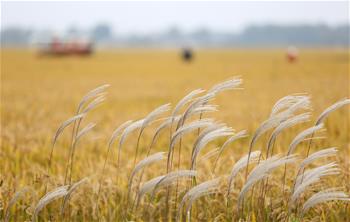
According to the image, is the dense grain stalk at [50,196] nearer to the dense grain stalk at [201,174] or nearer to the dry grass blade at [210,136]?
the dense grain stalk at [201,174]

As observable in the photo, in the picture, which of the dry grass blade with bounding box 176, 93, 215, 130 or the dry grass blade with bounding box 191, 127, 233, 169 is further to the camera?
the dry grass blade with bounding box 176, 93, 215, 130

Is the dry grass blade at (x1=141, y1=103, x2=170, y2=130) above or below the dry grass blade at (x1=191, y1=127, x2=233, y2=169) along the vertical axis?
above

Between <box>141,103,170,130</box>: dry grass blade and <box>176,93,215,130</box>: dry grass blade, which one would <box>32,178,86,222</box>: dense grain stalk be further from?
<box>176,93,215,130</box>: dry grass blade

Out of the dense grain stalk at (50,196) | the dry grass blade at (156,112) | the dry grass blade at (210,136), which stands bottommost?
the dense grain stalk at (50,196)

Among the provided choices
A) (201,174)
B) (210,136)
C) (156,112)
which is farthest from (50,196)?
(201,174)

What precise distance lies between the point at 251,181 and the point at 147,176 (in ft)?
4.18

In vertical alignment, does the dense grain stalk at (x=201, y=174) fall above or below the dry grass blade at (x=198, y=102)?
below

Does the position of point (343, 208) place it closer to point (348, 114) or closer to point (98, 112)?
point (348, 114)

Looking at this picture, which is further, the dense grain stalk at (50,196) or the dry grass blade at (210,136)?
the dense grain stalk at (50,196)

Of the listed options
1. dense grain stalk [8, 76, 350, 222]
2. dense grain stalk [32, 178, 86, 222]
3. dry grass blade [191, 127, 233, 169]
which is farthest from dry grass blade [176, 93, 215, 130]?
dense grain stalk [32, 178, 86, 222]

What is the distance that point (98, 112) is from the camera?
7324 mm

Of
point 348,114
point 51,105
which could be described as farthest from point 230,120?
point 51,105

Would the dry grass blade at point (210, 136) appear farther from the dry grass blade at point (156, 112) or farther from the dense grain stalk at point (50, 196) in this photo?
the dense grain stalk at point (50, 196)

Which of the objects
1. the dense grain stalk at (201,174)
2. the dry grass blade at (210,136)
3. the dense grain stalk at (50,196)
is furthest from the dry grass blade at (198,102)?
the dense grain stalk at (50,196)
